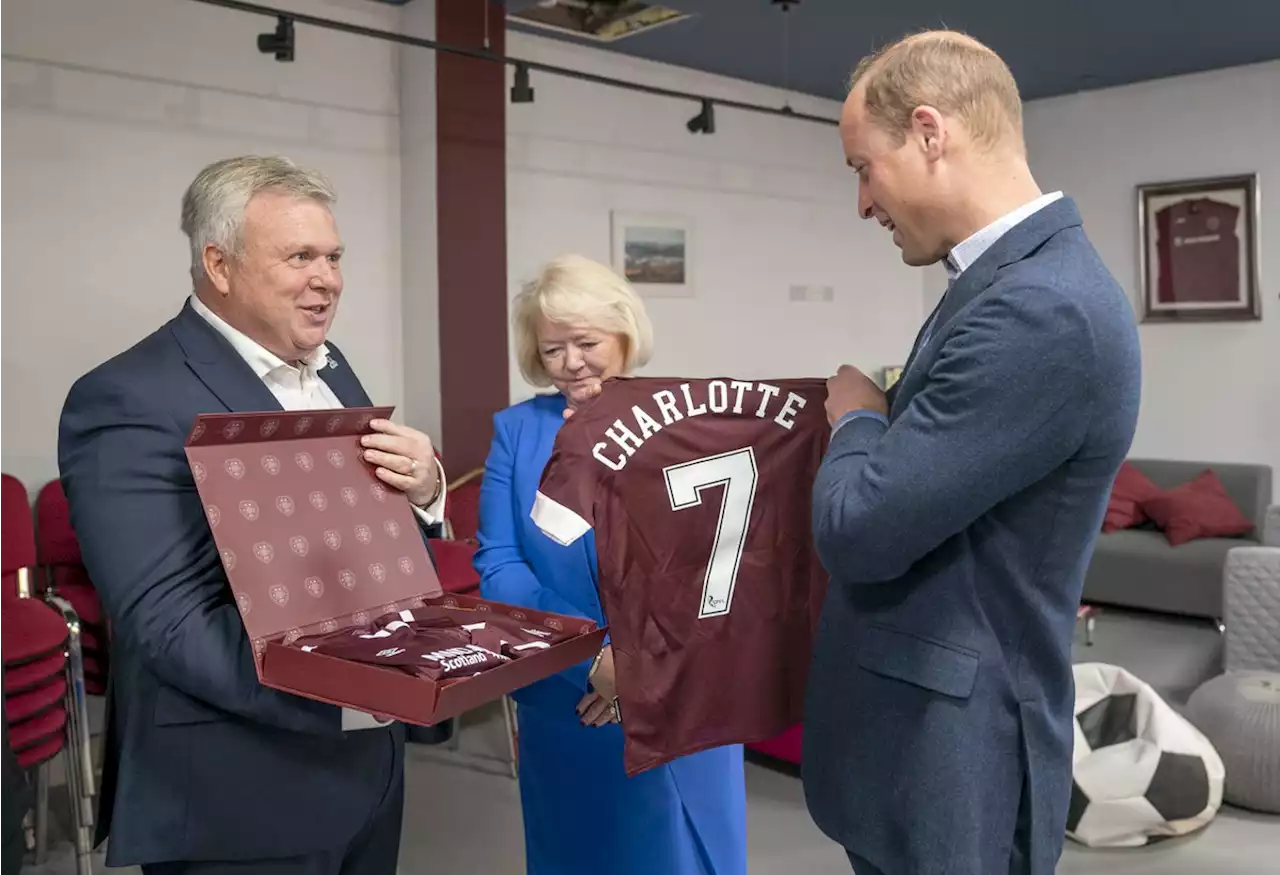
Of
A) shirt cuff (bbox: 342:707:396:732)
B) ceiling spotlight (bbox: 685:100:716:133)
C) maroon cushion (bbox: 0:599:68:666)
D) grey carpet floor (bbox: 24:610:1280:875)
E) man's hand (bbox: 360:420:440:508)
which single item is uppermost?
ceiling spotlight (bbox: 685:100:716:133)

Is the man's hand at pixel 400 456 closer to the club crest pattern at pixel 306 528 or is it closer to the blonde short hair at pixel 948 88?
the club crest pattern at pixel 306 528

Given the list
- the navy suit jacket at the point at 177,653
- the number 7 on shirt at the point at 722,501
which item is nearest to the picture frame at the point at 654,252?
the number 7 on shirt at the point at 722,501

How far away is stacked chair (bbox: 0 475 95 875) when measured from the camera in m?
2.68

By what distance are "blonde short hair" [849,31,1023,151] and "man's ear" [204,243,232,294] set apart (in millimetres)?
850

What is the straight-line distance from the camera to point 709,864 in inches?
76.4

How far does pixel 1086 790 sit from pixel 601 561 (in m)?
2.27

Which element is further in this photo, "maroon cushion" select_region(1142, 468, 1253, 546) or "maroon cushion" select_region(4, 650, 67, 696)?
"maroon cushion" select_region(1142, 468, 1253, 546)

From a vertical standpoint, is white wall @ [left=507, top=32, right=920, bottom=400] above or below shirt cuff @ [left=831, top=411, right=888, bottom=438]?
above

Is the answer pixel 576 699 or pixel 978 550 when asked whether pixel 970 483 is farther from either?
pixel 576 699

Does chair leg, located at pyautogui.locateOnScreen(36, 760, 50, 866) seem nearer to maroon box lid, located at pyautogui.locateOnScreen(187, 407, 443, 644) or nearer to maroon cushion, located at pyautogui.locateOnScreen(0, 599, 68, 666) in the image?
maroon cushion, located at pyautogui.locateOnScreen(0, 599, 68, 666)

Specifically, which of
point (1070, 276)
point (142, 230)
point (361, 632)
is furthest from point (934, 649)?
point (142, 230)

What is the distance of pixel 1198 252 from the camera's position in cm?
651

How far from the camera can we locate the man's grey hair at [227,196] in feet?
4.73

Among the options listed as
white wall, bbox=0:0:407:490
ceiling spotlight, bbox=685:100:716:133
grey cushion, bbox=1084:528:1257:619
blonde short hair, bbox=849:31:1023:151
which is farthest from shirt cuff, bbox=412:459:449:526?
grey cushion, bbox=1084:528:1257:619
